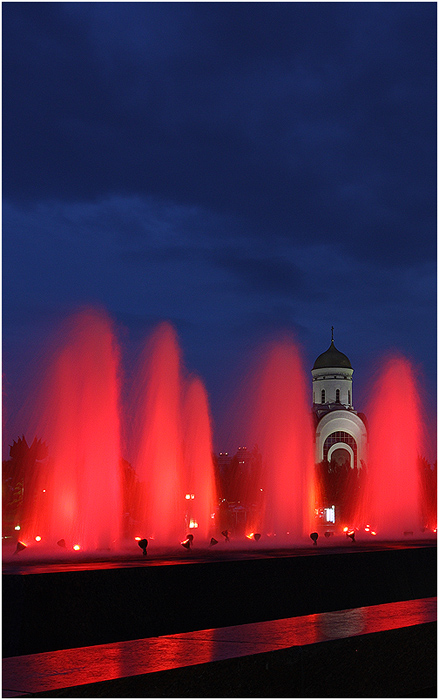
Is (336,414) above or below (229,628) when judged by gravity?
above

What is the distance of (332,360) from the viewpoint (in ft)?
266

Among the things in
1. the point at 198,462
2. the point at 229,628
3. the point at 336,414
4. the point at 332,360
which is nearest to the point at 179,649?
the point at 229,628

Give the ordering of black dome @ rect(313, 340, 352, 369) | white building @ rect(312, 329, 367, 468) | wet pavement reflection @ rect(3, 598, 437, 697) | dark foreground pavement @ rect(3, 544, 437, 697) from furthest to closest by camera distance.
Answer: black dome @ rect(313, 340, 352, 369) < white building @ rect(312, 329, 367, 468) < dark foreground pavement @ rect(3, 544, 437, 697) < wet pavement reflection @ rect(3, 598, 437, 697)

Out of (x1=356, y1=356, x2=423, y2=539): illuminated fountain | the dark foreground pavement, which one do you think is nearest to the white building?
(x1=356, y1=356, x2=423, y2=539): illuminated fountain

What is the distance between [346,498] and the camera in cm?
5100

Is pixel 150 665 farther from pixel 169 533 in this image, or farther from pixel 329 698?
pixel 169 533

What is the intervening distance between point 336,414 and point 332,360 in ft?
19.3

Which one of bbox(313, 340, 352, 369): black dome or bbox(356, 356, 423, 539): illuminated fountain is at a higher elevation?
bbox(313, 340, 352, 369): black dome

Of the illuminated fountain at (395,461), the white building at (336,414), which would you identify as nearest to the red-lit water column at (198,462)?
the illuminated fountain at (395,461)

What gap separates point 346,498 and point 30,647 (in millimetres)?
45345

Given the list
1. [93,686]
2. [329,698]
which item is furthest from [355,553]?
[93,686]

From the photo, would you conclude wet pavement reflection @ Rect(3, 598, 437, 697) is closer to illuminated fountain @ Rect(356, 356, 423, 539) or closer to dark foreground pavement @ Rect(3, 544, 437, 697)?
dark foreground pavement @ Rect(3, 544, 437, 697)

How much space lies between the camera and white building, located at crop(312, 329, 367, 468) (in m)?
78.1

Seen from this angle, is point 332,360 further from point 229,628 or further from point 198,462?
point 229,628
